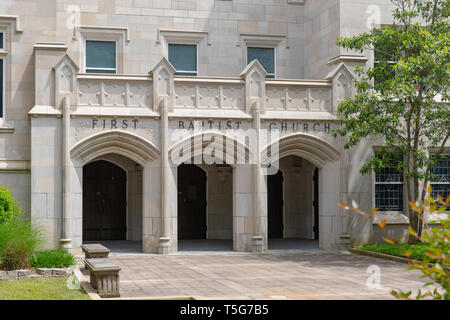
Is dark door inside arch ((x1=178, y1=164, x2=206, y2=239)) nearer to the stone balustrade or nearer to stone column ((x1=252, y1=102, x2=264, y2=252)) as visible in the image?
stone column ((x1=252, y1=102, x2=264, y2=252))

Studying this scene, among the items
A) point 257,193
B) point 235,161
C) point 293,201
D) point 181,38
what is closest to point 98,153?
point 235,161

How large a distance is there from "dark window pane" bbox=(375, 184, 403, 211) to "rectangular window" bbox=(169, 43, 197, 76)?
7.78 meters

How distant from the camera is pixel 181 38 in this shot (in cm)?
2166

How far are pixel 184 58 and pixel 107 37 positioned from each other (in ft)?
9.35

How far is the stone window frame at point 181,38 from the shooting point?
70.3 ft

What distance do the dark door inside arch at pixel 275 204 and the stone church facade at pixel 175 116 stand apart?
4.19ft

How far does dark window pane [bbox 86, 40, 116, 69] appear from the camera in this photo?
21.0 metres

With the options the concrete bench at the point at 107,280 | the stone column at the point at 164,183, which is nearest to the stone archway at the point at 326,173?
the stone column at the point at 164,183

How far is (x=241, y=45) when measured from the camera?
2220 centimetres

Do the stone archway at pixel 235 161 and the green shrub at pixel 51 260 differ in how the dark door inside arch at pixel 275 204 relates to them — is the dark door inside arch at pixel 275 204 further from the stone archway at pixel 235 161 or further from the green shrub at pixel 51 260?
the green shrub at pixel 51 260

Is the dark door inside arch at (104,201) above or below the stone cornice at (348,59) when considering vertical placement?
below

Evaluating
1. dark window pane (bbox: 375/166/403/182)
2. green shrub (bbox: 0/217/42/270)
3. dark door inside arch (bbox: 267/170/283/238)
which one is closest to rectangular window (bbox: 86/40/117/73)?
dark door inside arch (bbox: 267/170/283/238)

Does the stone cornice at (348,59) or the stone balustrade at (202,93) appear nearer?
the stone balustrade at (202,93)

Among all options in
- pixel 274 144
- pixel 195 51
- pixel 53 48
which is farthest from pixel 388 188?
pixel 53 48
